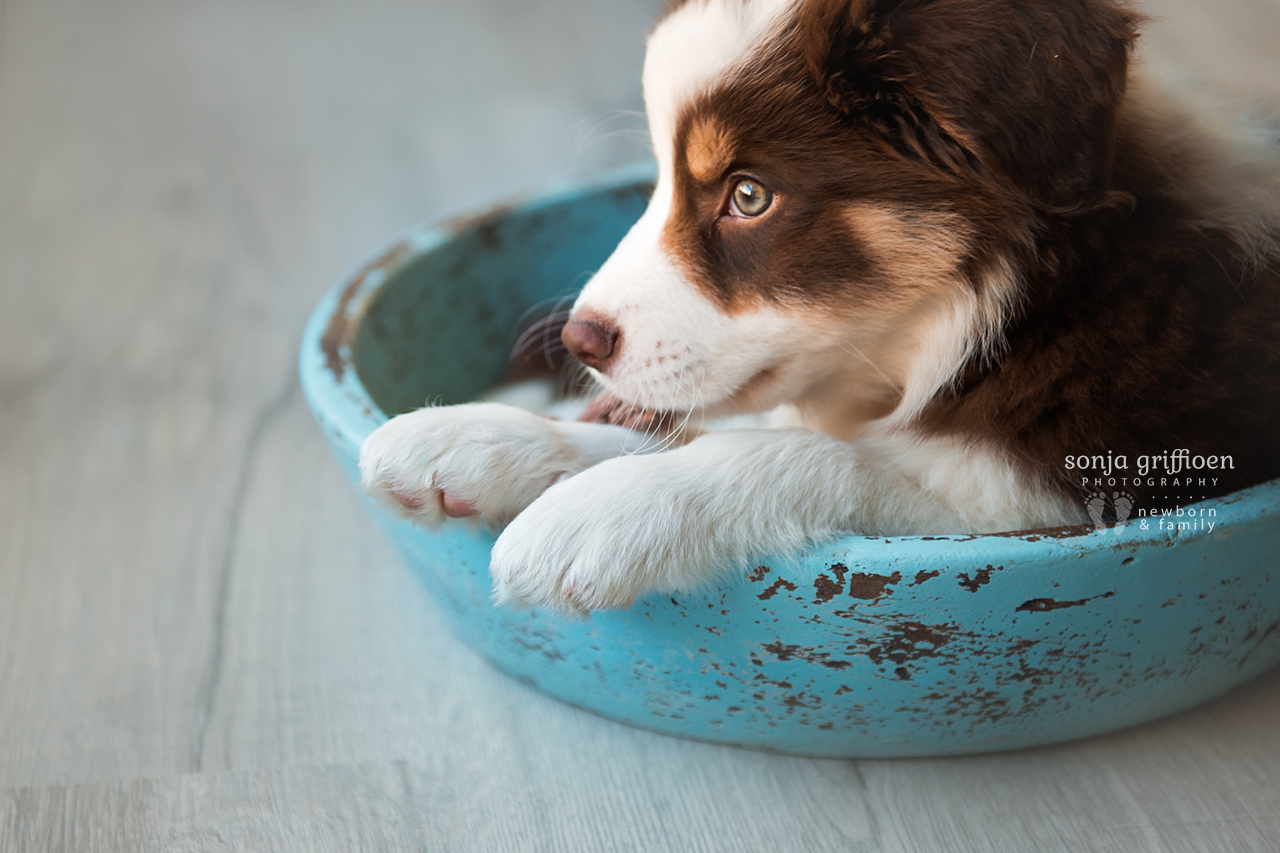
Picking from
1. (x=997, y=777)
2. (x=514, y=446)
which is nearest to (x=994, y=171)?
(x=514, y=446)

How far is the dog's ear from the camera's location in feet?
3.50

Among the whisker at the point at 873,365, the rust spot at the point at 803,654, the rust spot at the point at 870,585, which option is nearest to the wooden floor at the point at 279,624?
the rust spot at the point at 803,654

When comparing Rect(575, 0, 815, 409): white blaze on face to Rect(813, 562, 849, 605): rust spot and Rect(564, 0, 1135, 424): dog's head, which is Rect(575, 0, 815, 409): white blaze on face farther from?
Rect(813, 562, 849, 605): rust spot

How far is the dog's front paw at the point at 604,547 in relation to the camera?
1.17 m

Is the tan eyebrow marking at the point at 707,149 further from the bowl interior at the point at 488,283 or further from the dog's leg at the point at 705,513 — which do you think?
the bowl interior at the point at 488,283

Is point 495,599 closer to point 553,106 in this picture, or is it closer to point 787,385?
point 787,385

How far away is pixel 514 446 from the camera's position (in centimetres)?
133

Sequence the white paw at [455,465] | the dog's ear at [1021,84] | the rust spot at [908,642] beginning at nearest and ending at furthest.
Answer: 1. the dog's ear at [1021,84]
2. the rust spot at [908,642]
3. the white paw at [455,465]

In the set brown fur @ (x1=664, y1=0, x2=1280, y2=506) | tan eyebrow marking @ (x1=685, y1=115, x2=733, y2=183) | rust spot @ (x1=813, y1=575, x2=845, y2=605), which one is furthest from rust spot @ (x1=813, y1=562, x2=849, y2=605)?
tan eyebrow marking @ (x1=685, y1=115, x2=733, y2=183)

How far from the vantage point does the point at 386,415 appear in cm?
156

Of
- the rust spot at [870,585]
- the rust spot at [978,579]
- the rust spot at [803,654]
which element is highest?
the rust spot at [978,579]

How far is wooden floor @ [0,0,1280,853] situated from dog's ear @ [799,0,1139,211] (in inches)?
17.5

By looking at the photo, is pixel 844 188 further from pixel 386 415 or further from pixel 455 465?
pixel 386 415

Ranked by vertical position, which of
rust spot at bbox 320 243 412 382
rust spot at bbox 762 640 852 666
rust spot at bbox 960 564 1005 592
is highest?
rust spot at bbox 960 564 1005 592
